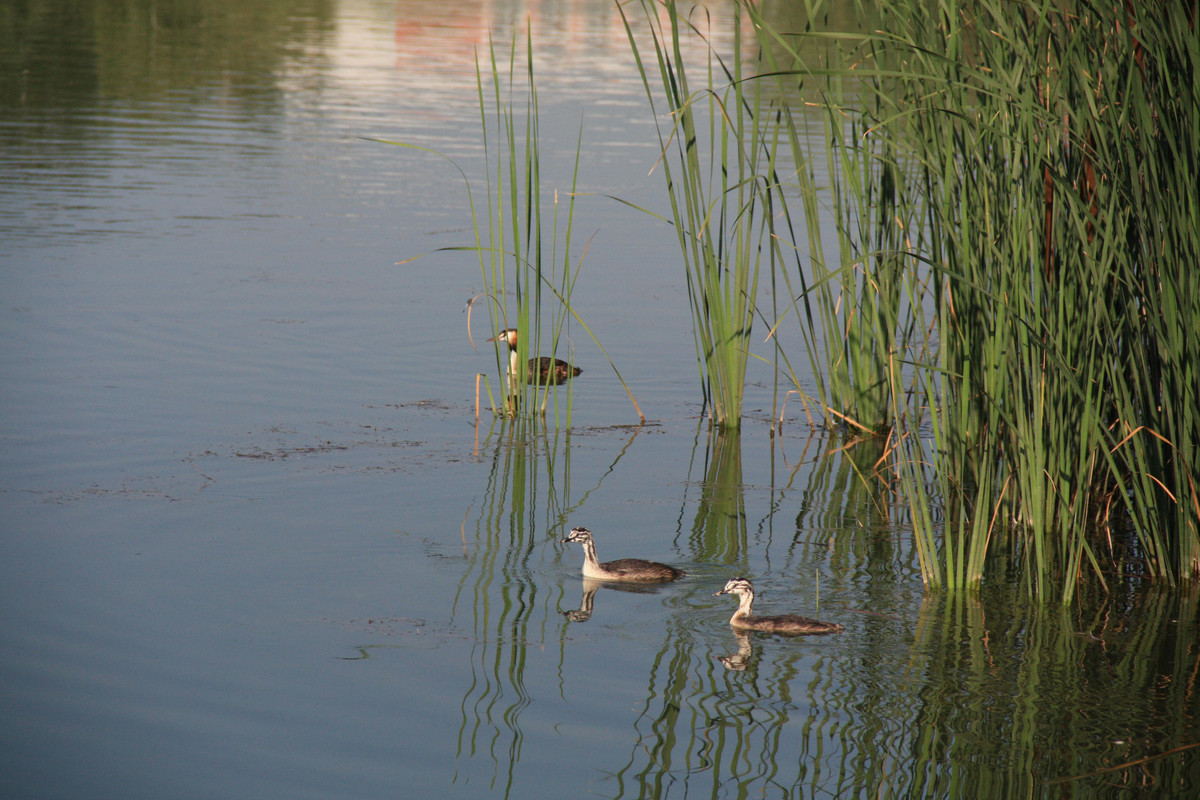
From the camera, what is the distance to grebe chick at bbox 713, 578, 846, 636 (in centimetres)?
491

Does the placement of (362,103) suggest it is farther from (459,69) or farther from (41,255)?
(41,255)

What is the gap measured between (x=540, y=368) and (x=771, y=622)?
13.6 ft

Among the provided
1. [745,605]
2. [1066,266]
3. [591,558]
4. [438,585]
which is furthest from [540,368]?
[1066,266]

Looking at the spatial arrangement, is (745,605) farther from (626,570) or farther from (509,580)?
(509,580)

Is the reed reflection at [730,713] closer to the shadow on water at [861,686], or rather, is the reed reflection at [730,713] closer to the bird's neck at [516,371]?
the shadow on water at [861,686]

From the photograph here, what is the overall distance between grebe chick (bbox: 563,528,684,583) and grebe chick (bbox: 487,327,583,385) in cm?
209

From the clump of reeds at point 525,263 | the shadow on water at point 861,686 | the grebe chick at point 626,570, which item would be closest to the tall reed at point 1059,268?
the shadow on water at point 861,686

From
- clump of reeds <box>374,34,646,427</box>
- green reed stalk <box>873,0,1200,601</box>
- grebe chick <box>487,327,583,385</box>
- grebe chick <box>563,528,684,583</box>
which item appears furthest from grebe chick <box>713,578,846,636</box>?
grebe chick <box>487,327,583,385</box>

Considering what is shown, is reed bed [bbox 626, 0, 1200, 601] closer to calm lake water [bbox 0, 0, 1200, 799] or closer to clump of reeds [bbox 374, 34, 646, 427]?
calm lake water [bbox 0, 0, 1200, 799]

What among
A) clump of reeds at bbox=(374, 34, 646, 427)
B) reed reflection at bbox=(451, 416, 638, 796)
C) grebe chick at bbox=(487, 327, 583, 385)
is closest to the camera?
reed reflection at bbox=(451, 416, 638, 796)

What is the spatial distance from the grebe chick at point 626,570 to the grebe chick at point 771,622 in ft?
1.56

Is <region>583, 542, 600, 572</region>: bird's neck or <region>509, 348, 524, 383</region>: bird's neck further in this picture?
<region>509, 348, 524, 383</region>: bird's neck

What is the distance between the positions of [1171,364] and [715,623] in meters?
1.85

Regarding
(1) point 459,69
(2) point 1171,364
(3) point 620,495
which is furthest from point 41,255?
(1) point 459,69
